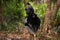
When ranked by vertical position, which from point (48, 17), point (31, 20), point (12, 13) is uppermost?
point (31, 20)

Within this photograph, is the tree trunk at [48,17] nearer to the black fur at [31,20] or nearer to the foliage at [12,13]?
the foliage at [12,13]

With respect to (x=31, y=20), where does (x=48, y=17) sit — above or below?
below

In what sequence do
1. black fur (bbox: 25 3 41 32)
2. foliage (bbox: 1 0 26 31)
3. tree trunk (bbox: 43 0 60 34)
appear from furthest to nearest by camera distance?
1. foliage (bbox: 1 0 26 31)
2. tree trunk (bbox: 43 0 60 34)
3. black fur (bbox: 25 3 41 32)

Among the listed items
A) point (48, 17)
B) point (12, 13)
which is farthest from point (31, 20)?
point (12, 13)

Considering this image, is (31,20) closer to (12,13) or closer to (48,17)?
(48,17)

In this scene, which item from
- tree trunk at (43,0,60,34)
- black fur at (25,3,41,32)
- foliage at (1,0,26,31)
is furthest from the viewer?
foliage at (1,0,26,31)

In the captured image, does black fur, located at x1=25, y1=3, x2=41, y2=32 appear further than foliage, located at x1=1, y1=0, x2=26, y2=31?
No

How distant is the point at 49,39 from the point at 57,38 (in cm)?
35

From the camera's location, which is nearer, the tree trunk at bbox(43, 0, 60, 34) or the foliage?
the tree trunk at bbox(43, 0, 60, 34)

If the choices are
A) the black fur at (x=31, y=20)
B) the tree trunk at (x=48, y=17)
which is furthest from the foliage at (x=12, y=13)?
the black fur at (x=31, y=20)

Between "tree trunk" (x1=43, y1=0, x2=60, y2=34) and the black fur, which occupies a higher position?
the black fur

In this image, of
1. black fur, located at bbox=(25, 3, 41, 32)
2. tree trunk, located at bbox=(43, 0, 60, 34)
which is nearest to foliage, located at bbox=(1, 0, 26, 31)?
tree trunk, located at bbox=(43, 0, 60, 34)

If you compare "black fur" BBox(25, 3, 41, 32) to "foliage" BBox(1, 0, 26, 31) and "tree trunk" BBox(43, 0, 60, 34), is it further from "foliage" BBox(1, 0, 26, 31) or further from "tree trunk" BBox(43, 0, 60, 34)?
"foliage" BBox(1, 0, 26, 31)

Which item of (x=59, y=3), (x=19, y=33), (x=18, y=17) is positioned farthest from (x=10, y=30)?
(x=59, y=3)
